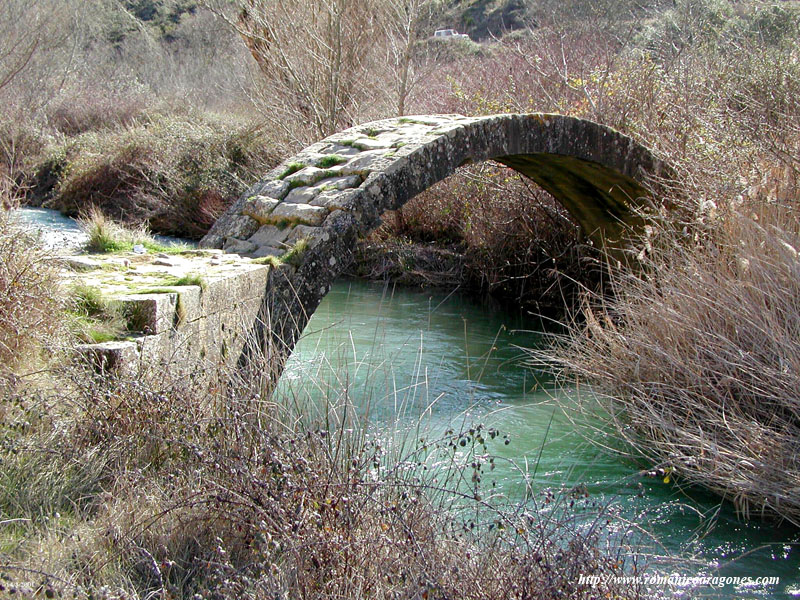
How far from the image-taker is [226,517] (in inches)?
115

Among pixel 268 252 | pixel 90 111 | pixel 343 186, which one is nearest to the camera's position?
pixel 268 252

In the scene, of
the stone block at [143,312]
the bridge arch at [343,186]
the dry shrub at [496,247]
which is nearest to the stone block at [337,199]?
the bridge arch at [343,186]

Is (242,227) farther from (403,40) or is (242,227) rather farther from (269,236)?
(403,40)

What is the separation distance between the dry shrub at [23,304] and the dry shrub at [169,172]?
33.3 ft

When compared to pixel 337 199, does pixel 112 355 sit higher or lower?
lower

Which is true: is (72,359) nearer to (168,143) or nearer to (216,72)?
(168,143)

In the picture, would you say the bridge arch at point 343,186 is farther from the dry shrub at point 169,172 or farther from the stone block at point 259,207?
the dry shrub at point 169,172

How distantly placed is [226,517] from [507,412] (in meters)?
3.85

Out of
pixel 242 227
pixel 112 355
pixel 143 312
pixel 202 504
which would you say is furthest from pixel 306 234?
pixel 202 504

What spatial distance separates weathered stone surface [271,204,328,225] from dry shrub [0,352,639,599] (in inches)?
84.6

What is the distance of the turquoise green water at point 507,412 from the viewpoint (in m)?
4.13

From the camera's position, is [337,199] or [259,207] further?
[259,207]

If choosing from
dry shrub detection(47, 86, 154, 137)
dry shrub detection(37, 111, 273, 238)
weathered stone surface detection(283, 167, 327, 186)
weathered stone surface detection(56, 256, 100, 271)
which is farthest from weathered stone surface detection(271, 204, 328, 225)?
dry shrub detection(47, 86, 154, 137)

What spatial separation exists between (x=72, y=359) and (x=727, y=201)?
5.09 meters
